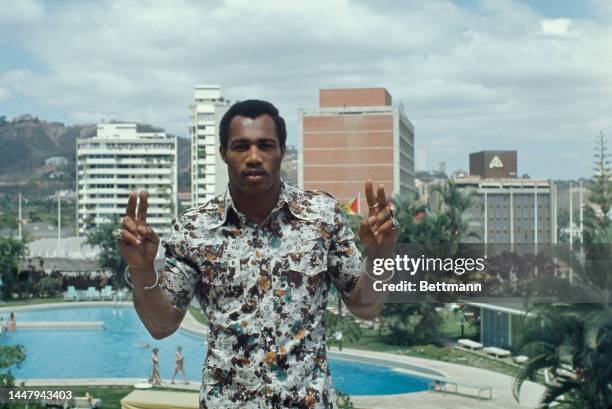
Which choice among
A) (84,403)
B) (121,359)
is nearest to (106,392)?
(84,403)

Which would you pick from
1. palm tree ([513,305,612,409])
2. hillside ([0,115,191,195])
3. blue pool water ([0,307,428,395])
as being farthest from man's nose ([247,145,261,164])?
hillside ([0,115,191,195])

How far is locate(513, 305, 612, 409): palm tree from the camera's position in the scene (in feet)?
34.8

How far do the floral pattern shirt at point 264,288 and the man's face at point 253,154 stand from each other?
0.23 ft

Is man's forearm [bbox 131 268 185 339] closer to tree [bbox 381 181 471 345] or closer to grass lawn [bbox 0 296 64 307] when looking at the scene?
tree [bbox 381 181 471 345]

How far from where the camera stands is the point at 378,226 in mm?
2043

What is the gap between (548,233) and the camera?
8225 cm

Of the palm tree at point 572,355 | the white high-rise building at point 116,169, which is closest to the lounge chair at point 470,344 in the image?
the palm tree at point 572,355

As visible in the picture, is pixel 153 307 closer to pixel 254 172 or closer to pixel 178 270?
pixel 178 270

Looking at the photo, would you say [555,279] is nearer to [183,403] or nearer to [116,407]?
[183,403]

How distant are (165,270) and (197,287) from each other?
95 millimetres

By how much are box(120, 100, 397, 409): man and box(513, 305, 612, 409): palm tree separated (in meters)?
8.97

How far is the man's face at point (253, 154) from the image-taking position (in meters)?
2.04

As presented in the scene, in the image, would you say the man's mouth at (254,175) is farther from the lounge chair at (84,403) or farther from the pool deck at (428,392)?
the pool deck at (428,392)

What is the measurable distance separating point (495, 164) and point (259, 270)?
336 ft
